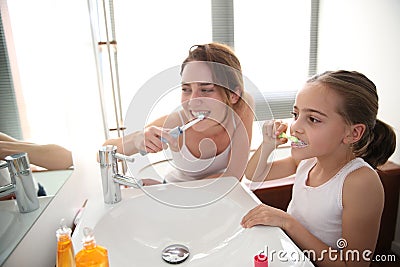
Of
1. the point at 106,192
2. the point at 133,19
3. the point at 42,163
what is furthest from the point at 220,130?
the point at 133,19

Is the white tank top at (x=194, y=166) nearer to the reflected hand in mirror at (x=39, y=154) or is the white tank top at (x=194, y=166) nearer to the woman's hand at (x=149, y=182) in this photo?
the woman's hand at (x=149, y=182)

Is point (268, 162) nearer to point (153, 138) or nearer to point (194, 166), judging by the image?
point (194, 166)

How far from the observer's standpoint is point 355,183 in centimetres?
80

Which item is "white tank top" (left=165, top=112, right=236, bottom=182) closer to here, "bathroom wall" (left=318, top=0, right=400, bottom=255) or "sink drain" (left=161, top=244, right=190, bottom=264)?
"sink drain" (left=161, top=244, right=190, bottom=264)

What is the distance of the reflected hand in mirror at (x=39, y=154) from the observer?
2.32 ft

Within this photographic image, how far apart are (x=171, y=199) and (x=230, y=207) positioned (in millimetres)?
174

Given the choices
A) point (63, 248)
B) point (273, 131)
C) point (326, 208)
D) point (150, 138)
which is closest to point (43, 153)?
point (150, 138)

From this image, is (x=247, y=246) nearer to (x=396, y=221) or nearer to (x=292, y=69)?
(x=396, y=221)

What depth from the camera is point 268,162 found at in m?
1.05

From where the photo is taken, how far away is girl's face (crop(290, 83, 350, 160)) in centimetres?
81

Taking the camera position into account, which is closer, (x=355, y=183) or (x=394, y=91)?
(x=355, y=183)

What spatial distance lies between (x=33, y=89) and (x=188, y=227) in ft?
1.81

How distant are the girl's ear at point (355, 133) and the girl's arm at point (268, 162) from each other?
192 millimetres

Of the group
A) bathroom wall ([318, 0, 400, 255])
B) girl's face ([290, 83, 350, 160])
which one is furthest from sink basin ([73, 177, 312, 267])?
bathroom wall ([318, 0, 400, 255])
